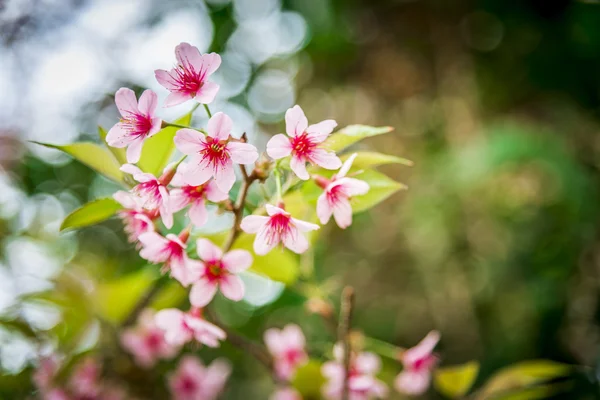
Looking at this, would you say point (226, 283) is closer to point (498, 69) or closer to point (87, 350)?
point (87, 350)

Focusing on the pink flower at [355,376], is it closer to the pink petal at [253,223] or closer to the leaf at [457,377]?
the leaf at [457,377]

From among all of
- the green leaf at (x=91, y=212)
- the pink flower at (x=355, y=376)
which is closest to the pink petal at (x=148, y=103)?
the green leaf at (x=91, y=212)

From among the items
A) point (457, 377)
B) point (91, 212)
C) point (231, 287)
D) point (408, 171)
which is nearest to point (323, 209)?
point (231, 287)

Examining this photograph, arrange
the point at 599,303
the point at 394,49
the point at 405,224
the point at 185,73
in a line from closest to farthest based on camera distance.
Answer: the point at 185,73
the point at 599,303
the point at 405,224
the point at 394,49

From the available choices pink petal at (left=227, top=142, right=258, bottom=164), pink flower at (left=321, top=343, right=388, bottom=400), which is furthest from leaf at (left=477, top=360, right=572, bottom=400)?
pink petal at (left=227, top=142, right=258, bottom=164)

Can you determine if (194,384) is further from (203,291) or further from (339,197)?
(339,197)

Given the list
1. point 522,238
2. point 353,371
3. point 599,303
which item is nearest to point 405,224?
point 522,238
